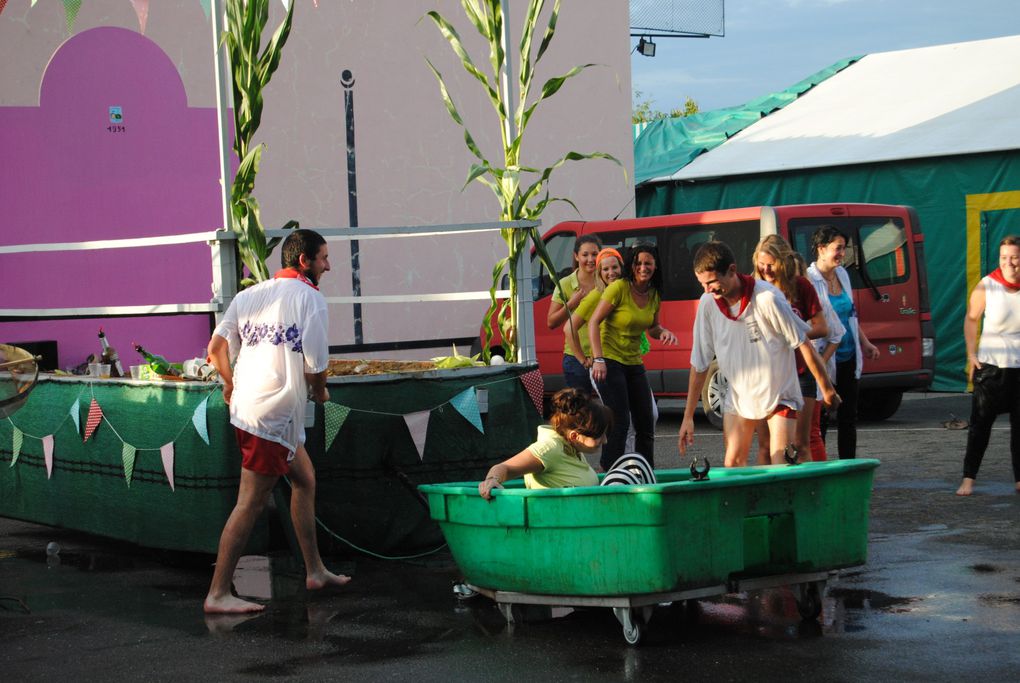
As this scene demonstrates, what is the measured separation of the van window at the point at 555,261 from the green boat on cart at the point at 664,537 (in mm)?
9590

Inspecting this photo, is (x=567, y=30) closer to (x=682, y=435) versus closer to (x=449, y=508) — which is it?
(x=682, y=435)

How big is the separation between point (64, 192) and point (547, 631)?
9.41 meters

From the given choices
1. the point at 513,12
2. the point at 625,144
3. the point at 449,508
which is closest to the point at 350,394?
the point at 449,508

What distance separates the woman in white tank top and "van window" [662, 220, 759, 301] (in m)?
4.98

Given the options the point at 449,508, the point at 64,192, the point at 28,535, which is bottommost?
the point at 28,535

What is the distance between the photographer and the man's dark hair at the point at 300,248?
6957mm

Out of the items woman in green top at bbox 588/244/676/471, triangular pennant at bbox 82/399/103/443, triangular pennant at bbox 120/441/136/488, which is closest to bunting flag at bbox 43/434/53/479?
triangular pennant at bbox 82/399/103/443

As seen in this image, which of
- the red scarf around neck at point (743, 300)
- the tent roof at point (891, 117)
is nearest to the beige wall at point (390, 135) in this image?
the tent roof at point (891, 117)

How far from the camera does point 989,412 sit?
379 inches

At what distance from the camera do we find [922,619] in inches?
243

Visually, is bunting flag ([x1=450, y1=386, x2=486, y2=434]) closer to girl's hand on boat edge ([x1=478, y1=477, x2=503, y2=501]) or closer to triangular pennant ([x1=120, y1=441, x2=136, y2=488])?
triangular pennant ([x1=120, y1=441, x2=136, y2=488])

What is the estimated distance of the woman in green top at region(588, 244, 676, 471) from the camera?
29.1 feet

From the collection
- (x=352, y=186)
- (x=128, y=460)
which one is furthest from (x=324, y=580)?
(x=352, y=186)

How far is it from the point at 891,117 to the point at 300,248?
1463cm
